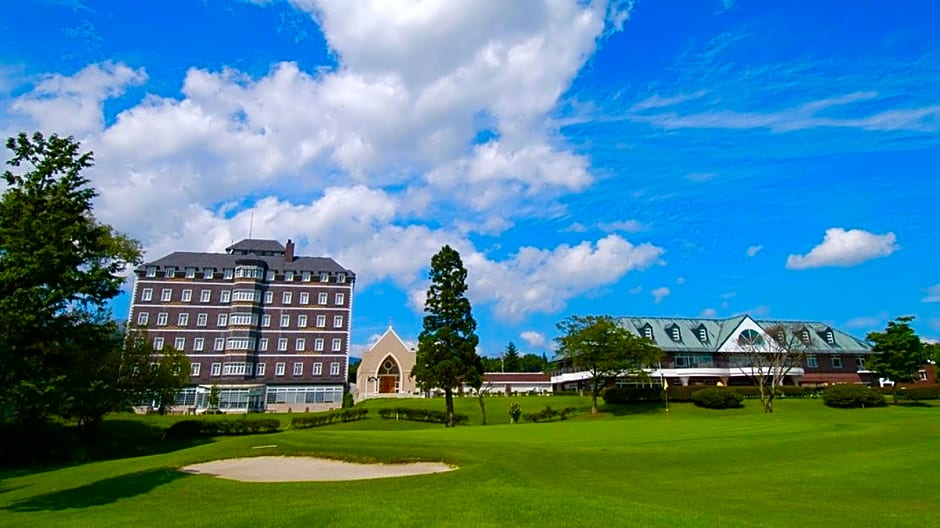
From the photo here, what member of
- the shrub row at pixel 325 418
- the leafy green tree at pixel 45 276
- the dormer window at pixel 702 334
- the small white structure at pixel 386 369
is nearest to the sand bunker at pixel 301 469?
the leafy green tree at pixel 45 276

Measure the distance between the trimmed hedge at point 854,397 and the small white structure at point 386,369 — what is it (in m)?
51.5

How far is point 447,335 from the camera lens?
164 feet

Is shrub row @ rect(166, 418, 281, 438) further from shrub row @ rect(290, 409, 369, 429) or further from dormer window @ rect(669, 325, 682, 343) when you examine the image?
dormer window @ rect(669, 325, 682, 343)

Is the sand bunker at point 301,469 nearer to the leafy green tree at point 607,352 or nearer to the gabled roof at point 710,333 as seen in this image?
the leafy green tree at point 607,352

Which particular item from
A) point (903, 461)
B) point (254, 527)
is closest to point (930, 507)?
point (903, 461)

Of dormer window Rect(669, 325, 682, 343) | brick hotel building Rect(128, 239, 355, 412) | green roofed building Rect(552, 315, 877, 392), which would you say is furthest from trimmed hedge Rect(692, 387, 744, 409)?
brick hotel building Rect(128, 239, 355, 412)

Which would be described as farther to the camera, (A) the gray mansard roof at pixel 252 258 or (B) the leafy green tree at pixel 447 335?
(A) the gray mansard roof at pixel 252 258

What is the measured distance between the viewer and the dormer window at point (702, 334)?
78.1 meters

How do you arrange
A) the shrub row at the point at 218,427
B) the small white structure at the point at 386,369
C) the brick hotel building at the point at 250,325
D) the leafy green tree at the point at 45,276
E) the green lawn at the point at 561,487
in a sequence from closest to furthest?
the green lawn at the point at 561,487
the leafy green tree at the point at 45,276
the shrub row at the point at 218,427
the brick hotel building at the point at 250,325
the small white structure at the point at 386,369

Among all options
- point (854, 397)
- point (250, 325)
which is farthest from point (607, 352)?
point (250, 325)

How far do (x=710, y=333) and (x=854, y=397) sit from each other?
27583mm

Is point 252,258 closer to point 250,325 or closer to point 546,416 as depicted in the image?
point 250,325

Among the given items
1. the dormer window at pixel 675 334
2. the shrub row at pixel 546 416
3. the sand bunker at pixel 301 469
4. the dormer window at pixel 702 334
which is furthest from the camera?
the dormer window at pixel 702 334

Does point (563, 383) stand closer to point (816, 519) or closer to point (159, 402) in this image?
point (159, 402)
